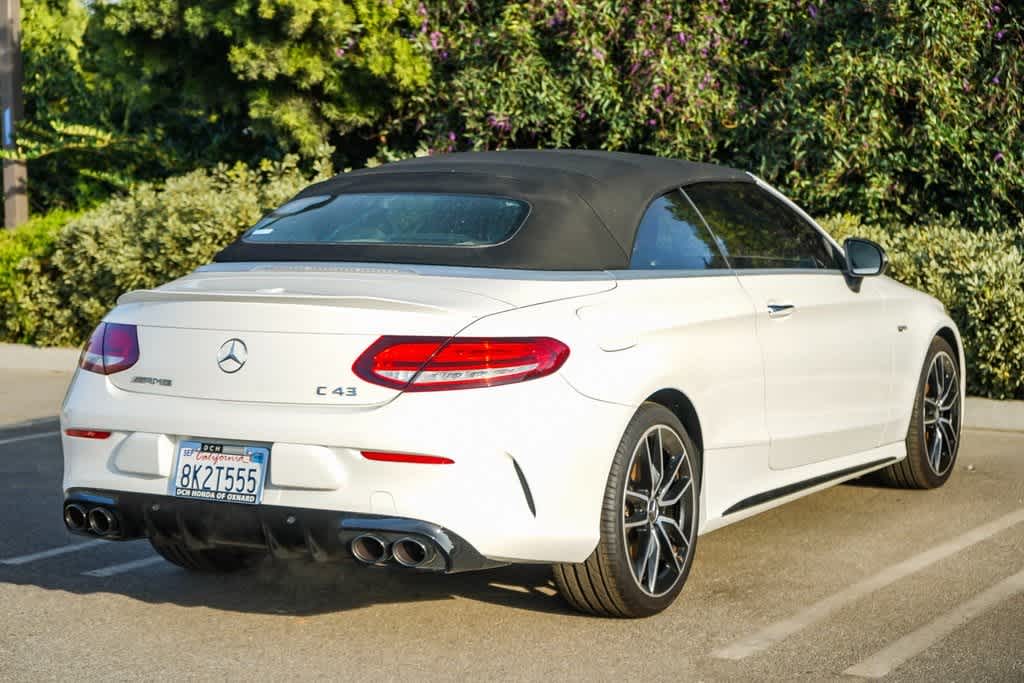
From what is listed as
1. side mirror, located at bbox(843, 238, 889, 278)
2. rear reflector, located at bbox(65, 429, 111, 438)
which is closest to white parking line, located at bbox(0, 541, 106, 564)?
rear reflector, located at bbox(65, 429, 111, 438)

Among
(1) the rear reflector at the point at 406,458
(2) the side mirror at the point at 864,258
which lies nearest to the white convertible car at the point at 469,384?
(1) the rear reflector at the point at 406,458

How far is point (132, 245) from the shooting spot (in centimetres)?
1429

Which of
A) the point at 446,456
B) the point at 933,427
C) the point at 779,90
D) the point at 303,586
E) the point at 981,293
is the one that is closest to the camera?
the point at 446,456

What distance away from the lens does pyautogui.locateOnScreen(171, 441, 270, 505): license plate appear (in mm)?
4879

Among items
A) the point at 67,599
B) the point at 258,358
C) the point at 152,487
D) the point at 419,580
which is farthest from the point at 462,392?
the point at 67,599

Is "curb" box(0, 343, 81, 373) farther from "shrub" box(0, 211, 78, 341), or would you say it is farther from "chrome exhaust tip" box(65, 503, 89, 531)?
"chrome exhaust tip" box(65, 503, 89, 531)

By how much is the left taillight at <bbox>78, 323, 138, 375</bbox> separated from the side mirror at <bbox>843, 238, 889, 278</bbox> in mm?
3227

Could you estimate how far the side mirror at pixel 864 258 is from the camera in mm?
6898

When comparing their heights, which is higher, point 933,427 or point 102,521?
point 102,521

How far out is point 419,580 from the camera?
597 cm

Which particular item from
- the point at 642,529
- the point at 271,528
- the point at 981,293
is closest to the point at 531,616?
the point at 642,529

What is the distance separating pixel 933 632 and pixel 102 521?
276 cm

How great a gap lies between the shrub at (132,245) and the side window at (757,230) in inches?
311

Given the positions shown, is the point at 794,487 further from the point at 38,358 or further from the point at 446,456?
the point at 38,358
